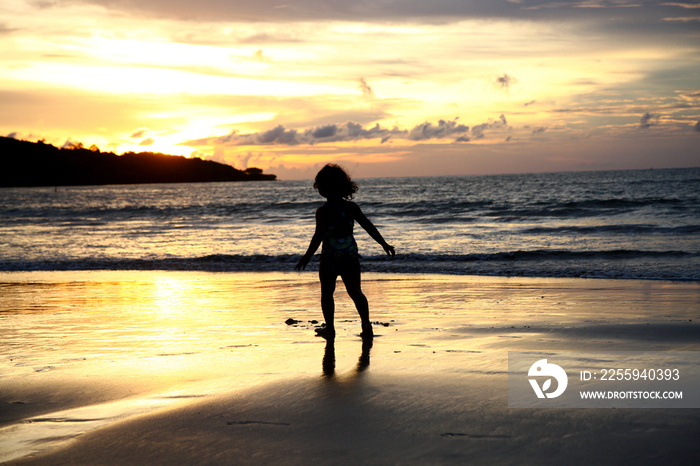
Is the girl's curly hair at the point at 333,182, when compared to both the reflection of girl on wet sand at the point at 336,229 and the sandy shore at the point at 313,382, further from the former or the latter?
the sandy shore at the point at 313,382

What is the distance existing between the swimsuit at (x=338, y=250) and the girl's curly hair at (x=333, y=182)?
0.12 m

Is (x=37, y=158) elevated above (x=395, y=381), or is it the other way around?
(x=37, y=158)

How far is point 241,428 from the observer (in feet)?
9.80

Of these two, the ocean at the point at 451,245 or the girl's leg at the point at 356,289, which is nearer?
the girl's leg at the point at 356,289

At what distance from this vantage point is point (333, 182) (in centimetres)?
508

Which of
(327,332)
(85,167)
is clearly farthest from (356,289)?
(85,167)

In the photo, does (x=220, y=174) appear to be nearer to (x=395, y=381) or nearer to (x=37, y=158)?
(x=37, y=158)

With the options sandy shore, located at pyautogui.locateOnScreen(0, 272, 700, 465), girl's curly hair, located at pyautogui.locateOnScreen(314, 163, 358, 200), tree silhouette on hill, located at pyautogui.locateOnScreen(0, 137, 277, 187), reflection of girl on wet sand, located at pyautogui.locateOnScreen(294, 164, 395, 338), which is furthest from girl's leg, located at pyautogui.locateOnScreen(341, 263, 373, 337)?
tree silhouette on hill, located at pyautogui.locateOnScreen(0, 137, 277, 187)

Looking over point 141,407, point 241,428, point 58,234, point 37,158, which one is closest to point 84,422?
point 141,407

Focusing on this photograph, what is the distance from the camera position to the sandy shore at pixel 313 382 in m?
2.69

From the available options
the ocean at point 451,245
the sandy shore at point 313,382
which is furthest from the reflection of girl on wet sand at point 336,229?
the ocean at point 451,245

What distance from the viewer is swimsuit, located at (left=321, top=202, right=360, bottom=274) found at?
16.7 ft

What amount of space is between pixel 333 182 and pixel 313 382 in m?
2.02

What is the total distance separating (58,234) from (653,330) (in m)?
23.1
